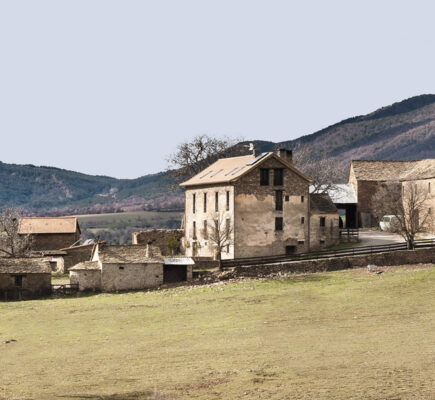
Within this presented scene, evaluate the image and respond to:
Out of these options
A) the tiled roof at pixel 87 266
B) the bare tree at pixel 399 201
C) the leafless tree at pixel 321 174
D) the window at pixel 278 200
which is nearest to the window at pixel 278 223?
the window at pixel 278 200

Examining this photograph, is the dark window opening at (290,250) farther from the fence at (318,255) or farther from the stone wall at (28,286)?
the stone wall at (28,286)

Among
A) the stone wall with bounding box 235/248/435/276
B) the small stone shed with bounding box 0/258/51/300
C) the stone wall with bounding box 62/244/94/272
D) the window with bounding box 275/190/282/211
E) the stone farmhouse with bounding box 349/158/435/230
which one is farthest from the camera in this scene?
the stone farmhouse with bounding box 349/158/435/230

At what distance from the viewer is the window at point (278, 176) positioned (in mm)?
79000

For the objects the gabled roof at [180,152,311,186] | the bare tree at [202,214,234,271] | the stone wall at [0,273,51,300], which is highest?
the gabled roof at [180,152,311,186]

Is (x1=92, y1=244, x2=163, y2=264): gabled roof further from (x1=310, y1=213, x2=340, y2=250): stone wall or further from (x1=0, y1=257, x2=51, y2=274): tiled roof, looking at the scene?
(x1=310, y1=213, x2=340, y2=250): stone wall

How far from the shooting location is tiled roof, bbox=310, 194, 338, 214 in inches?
3251

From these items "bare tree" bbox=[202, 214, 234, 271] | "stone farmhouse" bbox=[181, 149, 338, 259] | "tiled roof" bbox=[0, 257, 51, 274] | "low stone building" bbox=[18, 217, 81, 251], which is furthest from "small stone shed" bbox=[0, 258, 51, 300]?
"low stone building" bbox=[18, 217, 81, 251]

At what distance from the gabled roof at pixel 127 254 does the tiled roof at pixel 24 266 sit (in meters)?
4.82

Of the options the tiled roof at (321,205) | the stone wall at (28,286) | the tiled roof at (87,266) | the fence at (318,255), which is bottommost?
the stone wall at (28,286)

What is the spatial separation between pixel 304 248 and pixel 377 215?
24.6m

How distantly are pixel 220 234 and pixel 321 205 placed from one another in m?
12.8

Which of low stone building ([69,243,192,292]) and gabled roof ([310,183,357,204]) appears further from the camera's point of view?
gabled roof ([310,183,357,204])

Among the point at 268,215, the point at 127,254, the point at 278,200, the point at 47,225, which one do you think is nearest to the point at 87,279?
the point at 127,254

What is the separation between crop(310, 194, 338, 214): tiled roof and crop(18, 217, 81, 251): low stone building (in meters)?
30.2
